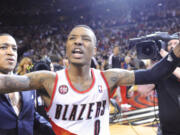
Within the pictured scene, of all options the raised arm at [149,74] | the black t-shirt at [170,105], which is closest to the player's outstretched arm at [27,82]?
the raised arm at [149,74]

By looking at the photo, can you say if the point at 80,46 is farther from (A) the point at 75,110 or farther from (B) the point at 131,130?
(B) the point at 131,130

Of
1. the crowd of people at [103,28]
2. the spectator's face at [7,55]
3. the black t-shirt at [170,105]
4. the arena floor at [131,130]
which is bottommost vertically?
the arena floor at [131,130]

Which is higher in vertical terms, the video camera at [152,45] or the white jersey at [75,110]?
the video camera at [152,45]

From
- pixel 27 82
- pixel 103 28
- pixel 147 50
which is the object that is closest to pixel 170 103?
pixel 147 50

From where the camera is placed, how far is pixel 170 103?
2.13 metres

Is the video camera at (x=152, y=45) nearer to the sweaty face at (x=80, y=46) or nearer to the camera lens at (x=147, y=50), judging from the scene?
the camera lens at (x=147, y=50)

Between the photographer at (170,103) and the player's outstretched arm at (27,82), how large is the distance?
1.31m

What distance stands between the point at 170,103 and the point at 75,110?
3.93 ft

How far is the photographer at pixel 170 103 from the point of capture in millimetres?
2098

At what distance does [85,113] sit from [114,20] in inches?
729

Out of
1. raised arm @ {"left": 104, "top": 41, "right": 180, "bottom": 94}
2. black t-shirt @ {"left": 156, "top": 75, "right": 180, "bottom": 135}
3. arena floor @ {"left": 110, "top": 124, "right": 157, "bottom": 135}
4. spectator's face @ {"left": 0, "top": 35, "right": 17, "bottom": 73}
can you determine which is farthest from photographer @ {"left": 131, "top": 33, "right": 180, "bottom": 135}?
arena floor @ {"left": 110, "top": 124, "right": 157, "bottom": 135}

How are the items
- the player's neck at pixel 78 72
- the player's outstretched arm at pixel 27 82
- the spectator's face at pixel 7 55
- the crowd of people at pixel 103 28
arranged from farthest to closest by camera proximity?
the crowd of people at pixel 103 28 → the spectator's face at pixel 7 55 → the player's neck at pixel 78 72 → the player's outstretched arm at pixel 27 82

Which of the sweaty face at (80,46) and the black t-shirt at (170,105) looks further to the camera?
the black t-shirt at (170,105)

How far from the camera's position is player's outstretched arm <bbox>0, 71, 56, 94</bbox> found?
1.35m
